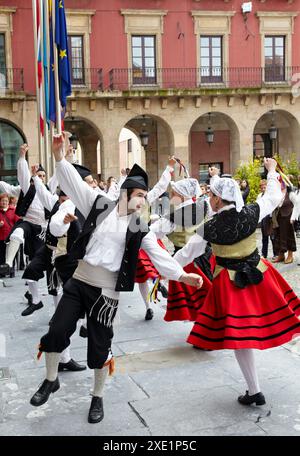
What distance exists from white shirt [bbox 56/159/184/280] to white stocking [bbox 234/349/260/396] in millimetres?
751

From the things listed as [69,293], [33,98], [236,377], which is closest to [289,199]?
[236,377]

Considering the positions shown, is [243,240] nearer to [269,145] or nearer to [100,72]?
[100,72]

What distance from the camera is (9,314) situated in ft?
24.4

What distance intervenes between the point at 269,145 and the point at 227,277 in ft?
79.0

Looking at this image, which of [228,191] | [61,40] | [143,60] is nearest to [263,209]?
[228,191]

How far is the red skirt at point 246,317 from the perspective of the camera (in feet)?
13.2

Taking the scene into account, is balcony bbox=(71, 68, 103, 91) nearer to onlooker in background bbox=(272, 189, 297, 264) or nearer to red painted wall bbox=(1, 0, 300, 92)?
red painted wall bbox=(1, 0, 300, 92)

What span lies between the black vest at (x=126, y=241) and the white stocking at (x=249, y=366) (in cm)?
97

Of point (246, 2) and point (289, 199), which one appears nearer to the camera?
point (289, 199)

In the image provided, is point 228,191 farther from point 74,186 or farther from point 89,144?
point 89,144

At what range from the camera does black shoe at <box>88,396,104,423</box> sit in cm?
401

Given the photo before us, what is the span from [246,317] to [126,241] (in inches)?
41.2

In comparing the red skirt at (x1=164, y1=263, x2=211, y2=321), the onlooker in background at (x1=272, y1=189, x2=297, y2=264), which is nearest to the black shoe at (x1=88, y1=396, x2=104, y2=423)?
the red skirt at (x1=164, y1=263, x2=211, y2=321)

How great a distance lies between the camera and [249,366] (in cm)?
414
